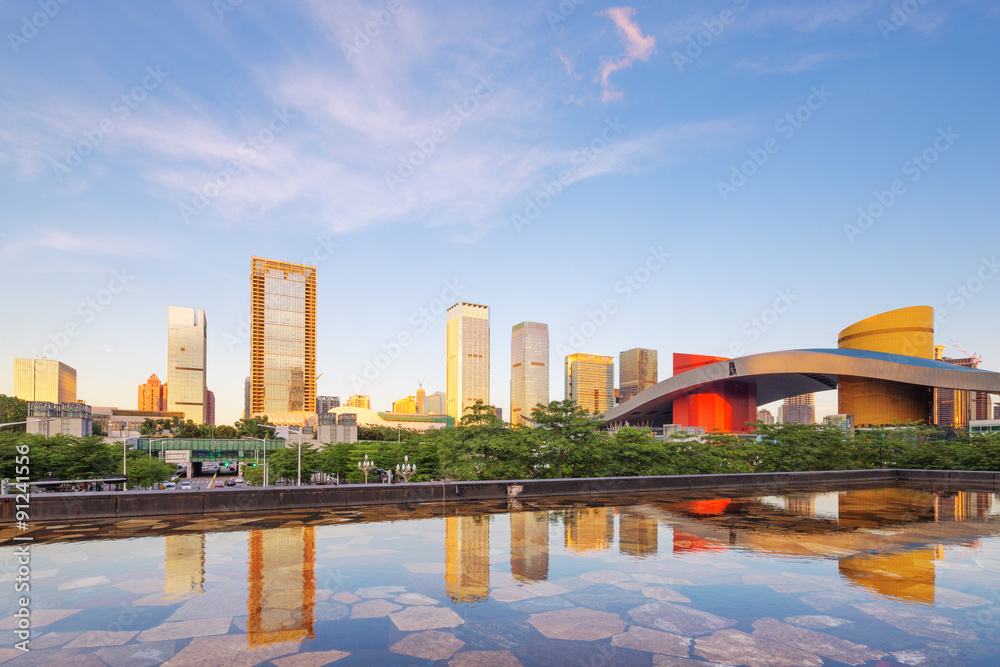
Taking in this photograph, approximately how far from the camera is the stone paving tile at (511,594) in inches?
262

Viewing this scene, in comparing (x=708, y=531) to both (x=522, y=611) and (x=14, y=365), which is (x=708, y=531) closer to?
(x=522, y=611)

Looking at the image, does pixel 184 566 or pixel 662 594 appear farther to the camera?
pixel 184 566

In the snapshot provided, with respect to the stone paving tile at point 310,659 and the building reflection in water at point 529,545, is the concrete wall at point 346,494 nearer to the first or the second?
the building reflection in water at point 529,545

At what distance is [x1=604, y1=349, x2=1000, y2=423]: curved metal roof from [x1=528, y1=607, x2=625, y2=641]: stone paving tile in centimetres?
6505

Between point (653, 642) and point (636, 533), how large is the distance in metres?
5.42

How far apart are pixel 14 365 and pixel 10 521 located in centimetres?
24214

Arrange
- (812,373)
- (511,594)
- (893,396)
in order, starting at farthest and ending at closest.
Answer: (812,373)
(893,396)
(511,594)

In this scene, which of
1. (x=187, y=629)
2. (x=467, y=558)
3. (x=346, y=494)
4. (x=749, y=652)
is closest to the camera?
(x=749, y=652)

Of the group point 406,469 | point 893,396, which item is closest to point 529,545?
point 406,469

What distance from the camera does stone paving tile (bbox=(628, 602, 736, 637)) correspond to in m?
5.73

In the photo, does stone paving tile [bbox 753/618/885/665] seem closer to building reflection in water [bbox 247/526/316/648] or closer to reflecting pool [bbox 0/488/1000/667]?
reflecting pool [bbox 0/488/1000/667]

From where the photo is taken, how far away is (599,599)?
21.9 feet

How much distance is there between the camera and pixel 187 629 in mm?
5547

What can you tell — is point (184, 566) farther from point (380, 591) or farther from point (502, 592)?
point (502, 592)
